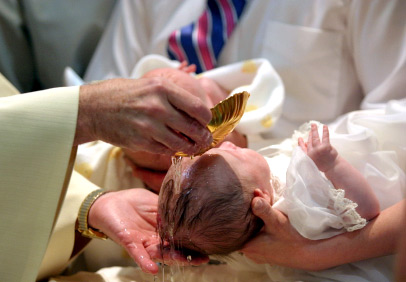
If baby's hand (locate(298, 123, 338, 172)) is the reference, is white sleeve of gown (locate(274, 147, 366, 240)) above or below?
below

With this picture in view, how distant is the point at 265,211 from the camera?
3.94 ft

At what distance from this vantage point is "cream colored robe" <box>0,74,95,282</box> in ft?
3.76

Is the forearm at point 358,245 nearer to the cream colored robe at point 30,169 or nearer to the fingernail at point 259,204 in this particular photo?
the fingernail at point 259,204

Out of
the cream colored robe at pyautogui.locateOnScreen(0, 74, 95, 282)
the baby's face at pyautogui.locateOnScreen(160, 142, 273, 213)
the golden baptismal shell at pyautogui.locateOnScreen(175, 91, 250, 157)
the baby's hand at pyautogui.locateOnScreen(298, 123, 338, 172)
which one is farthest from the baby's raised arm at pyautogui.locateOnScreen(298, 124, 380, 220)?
the cream colored robe at pyautogui.locateOnScreen(0, 74, 95, 282)

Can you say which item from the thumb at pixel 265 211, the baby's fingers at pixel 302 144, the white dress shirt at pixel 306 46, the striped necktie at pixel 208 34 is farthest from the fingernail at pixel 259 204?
the striped necktie at pixel 208 34

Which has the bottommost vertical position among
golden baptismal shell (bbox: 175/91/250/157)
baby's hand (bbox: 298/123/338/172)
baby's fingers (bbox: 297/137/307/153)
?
baby's fingers (bbox: 297/137/307/153)

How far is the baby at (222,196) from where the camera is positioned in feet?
3.89

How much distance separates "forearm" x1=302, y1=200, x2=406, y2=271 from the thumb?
12cm

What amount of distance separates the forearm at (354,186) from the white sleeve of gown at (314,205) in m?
0.02

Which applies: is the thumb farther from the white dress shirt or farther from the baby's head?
the white dress shirt

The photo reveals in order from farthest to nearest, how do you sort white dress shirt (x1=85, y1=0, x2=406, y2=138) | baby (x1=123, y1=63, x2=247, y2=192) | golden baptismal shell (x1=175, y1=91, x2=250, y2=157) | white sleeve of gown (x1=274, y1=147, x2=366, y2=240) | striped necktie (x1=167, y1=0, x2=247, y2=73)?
striped necktie (x1=167, y1=0, x2=247, y2=73), white dress shirt (x1=85, y1=0, x2=406, y2=138), baby (x1=123, y1=63, x2=247, y2=192), white sleeve of gown (x1=274, y1=147, x2=366, y2=240), golden baptismal shell (x1=175, y1=91, x2=250, y2=157)

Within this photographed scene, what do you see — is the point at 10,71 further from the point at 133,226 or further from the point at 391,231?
the point at 391,231

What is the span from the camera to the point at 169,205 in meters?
1.22

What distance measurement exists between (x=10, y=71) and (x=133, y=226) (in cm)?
115
